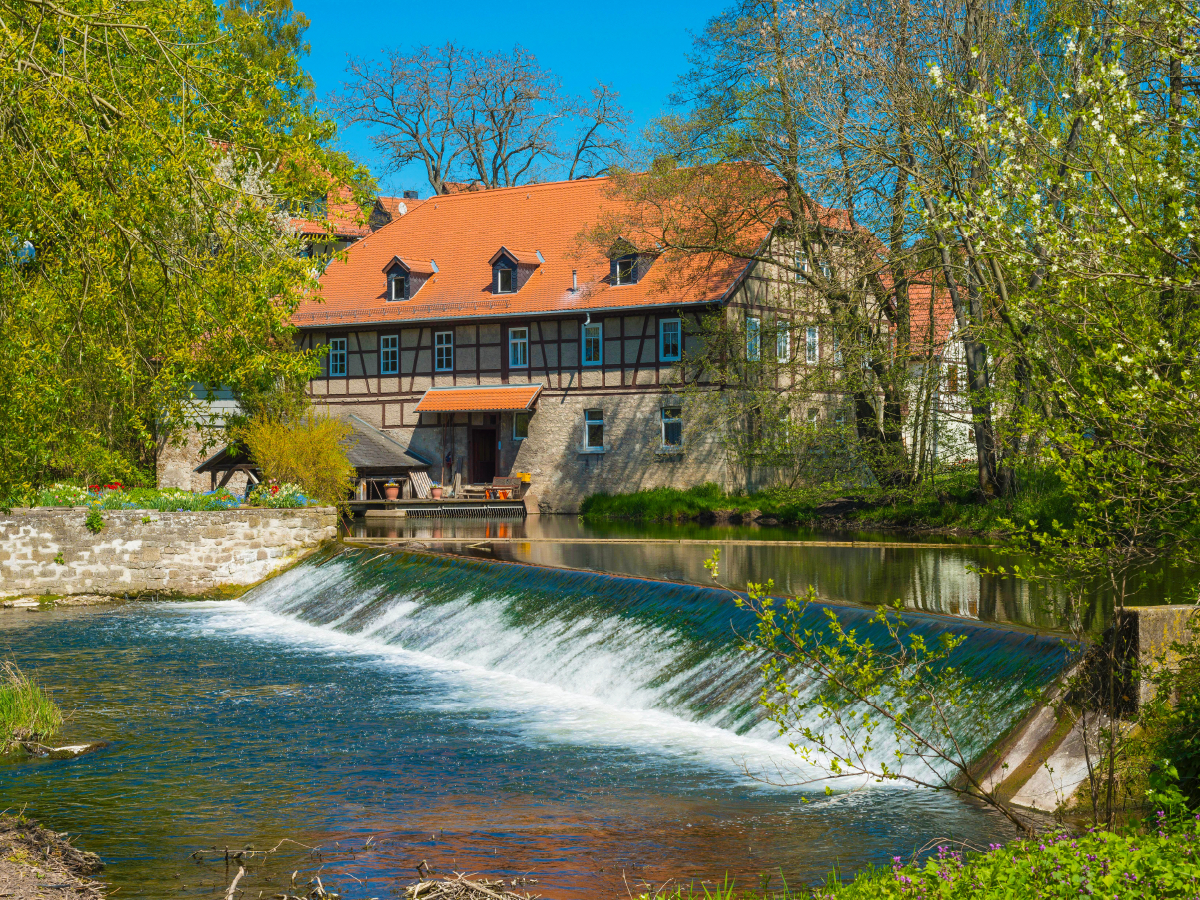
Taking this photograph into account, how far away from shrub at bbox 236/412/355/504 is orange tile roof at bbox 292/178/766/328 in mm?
10686

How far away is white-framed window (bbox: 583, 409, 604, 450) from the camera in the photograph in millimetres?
33188

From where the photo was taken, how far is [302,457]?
882 inches

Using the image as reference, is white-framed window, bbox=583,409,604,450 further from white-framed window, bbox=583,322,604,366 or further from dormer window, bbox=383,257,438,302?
dormer window, bbox=383,257,438,302

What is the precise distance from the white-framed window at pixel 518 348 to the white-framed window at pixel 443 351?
1.91 m

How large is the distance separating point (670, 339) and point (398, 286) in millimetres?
9073

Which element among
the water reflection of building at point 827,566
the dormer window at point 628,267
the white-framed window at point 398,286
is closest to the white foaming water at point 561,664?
the water reflection of building at point 827,566

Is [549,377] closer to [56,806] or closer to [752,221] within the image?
[752,221]

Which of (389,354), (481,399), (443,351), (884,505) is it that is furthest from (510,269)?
(884,505)

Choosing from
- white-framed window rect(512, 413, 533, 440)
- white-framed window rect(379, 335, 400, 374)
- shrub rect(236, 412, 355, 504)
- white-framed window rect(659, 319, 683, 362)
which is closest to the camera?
shrub rect(236, 412, 355, 504)

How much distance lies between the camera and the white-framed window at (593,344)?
33125mm

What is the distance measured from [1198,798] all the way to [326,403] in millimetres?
33074

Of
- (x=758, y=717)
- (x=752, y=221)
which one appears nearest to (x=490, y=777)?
(x=758, y=717)

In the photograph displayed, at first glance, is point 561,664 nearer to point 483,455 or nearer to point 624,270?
point 624,270

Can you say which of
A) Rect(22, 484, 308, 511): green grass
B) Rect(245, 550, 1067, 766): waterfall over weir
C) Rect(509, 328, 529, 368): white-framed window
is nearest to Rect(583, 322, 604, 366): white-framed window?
Rect(509, 328, 529, 368): white-framed window
